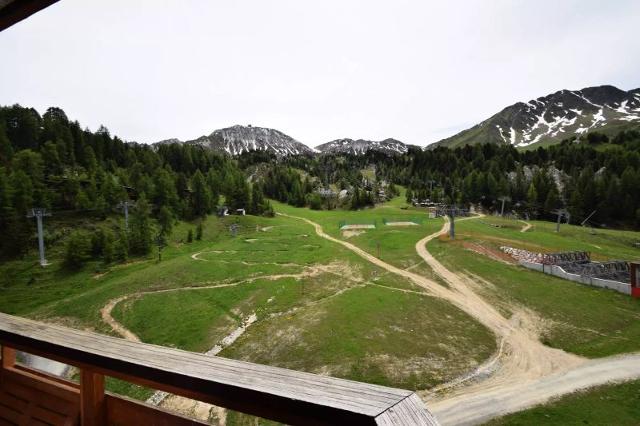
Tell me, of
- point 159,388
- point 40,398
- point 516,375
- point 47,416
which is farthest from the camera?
point 516,375

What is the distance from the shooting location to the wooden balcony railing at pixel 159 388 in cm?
200

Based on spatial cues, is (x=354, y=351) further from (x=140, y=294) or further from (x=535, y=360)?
(x=140, y=294)

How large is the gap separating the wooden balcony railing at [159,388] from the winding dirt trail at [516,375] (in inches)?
619

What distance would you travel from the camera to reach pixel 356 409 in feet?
6.23

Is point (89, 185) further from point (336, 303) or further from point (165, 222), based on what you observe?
point (336, 303)

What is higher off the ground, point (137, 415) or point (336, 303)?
point (137, 415)

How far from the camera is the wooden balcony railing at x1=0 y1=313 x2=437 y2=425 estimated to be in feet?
6.55

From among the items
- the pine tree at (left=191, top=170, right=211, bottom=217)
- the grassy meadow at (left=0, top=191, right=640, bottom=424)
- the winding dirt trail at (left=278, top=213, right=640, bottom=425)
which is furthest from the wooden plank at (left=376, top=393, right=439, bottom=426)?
the pine tree at (left=191, top=170, right=211, bottom=217)

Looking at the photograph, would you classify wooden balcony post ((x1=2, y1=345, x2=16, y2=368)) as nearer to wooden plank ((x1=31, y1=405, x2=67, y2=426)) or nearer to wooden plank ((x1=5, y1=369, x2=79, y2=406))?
wooden plank ((x1=5, y1=369, x2=79, y2=406))

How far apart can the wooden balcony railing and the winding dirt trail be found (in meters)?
15.7

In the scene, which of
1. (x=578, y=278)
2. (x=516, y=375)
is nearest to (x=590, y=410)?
(x=516, y=375)

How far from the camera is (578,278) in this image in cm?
3500

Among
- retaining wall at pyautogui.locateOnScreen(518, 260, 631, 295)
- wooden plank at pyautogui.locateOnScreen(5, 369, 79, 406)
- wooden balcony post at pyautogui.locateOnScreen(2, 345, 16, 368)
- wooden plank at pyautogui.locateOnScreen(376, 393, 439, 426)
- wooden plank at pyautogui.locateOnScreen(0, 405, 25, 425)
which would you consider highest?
wooden plank at pyautogui.locateOnScreen(376, 393, 439, 426)

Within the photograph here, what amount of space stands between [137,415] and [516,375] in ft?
71.5
